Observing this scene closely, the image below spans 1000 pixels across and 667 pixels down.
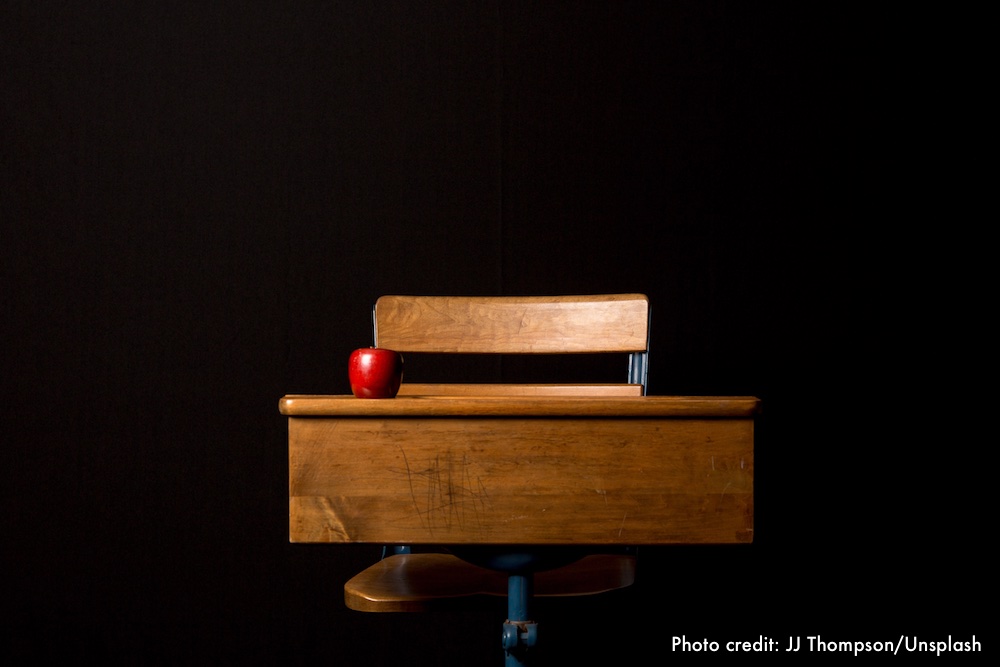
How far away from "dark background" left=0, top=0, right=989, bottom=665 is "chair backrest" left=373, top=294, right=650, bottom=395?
70 cm

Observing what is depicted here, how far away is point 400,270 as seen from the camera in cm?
245

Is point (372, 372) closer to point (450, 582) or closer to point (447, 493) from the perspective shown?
point (447, 493)

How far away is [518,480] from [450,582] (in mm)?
472

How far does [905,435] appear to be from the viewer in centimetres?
241

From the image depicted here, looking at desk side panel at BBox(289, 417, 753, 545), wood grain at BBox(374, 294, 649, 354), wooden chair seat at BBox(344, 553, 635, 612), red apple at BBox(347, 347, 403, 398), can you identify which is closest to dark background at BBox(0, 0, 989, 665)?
wood grain at BBox(374, 294, 649, 354)

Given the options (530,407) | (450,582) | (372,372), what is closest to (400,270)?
(450,582)

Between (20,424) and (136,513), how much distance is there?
0.39m

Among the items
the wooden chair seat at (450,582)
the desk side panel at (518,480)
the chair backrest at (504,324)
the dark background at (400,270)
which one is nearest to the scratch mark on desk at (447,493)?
the desk side panel at (518,480)

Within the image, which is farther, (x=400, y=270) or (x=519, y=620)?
(x=400, y=270)

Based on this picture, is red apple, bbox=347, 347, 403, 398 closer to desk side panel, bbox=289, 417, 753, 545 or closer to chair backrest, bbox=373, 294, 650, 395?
desk side panel, bbox=289, 417, 753, 545

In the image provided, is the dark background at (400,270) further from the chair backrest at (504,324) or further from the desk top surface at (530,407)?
the desk top surface at (530,407)

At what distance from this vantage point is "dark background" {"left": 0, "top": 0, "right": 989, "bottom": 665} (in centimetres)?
241

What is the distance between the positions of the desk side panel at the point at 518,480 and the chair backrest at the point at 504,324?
75cm

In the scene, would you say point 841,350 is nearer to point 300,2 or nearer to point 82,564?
point 300,2
